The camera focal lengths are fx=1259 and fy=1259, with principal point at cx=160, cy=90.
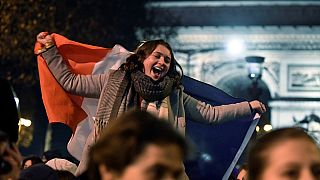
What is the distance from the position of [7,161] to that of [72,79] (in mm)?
3268

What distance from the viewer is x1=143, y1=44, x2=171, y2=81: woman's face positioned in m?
7.19

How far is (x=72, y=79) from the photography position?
24.4ft

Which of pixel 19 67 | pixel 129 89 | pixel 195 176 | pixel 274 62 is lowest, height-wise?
pixel 274 62

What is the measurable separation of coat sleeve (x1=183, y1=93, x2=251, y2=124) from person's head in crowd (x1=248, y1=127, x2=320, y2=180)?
10.8 feet

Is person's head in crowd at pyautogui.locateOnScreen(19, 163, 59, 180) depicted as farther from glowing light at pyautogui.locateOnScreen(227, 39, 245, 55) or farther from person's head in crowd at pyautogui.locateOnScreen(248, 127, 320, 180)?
glowing light at pyautogui.locateOnScreen(227, 39, 245, 55)

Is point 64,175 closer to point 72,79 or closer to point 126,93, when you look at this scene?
point 72,79

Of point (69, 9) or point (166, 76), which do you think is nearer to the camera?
point (166, 76)

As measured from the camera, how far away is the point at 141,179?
3.90 meters

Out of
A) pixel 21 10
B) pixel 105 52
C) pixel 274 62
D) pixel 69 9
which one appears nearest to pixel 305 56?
pixel 274 62

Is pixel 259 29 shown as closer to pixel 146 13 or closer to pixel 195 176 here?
pixel 146 13

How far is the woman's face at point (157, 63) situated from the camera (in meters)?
7.19

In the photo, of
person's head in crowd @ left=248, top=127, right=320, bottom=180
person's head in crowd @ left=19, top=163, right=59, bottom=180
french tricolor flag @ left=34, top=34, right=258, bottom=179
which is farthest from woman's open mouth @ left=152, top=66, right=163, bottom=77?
person's head in crowd @ left=248, top=127, right=320, bottom=180

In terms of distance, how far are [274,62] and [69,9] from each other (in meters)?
15.4

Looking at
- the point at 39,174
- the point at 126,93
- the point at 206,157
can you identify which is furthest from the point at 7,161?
the point at 206,157
